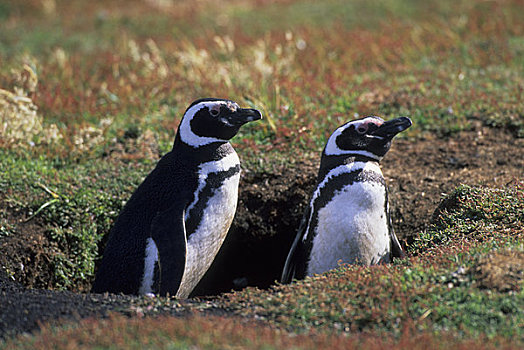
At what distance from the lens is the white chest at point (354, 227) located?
15.8ft

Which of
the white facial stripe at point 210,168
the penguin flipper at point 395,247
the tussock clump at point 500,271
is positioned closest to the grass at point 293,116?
the tussock clump at point 500,271

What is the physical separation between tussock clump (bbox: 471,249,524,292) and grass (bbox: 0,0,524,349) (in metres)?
0.01

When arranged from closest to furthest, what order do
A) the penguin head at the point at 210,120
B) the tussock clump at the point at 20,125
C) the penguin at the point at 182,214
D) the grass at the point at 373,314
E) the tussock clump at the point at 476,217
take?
the grass at the point at 373,314 < the tussock clump at the point at 476,217 < the penguin at the point at 182,214 < the penguin head at the point at 210,120 < the tussock clump at the point at 20,125

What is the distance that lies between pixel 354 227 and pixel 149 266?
5.38 ft

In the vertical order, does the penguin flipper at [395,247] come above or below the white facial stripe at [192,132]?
below

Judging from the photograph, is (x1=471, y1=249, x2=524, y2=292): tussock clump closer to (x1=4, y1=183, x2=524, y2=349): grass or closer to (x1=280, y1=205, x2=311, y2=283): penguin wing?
(x1=4, y1=183, x2=524, y2=349): grass

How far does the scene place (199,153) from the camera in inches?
195

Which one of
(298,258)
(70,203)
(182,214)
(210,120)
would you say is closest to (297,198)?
(298,258)

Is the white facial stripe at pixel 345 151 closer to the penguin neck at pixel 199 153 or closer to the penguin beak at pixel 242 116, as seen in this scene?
the penguin beak at pixel 242 116

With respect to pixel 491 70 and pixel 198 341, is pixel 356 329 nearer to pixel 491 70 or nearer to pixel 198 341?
pixel 198 341

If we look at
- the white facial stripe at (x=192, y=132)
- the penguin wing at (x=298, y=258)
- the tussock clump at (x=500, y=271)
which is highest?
the white facial stripe at (x=192, y=132)

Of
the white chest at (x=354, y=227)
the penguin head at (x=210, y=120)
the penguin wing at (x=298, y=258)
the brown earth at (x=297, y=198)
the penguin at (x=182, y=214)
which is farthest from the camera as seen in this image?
the brown earth at (x=297, y=198)

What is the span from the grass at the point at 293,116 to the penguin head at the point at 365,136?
79 centimetres

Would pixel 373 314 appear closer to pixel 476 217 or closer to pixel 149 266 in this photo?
pixel 476 217
